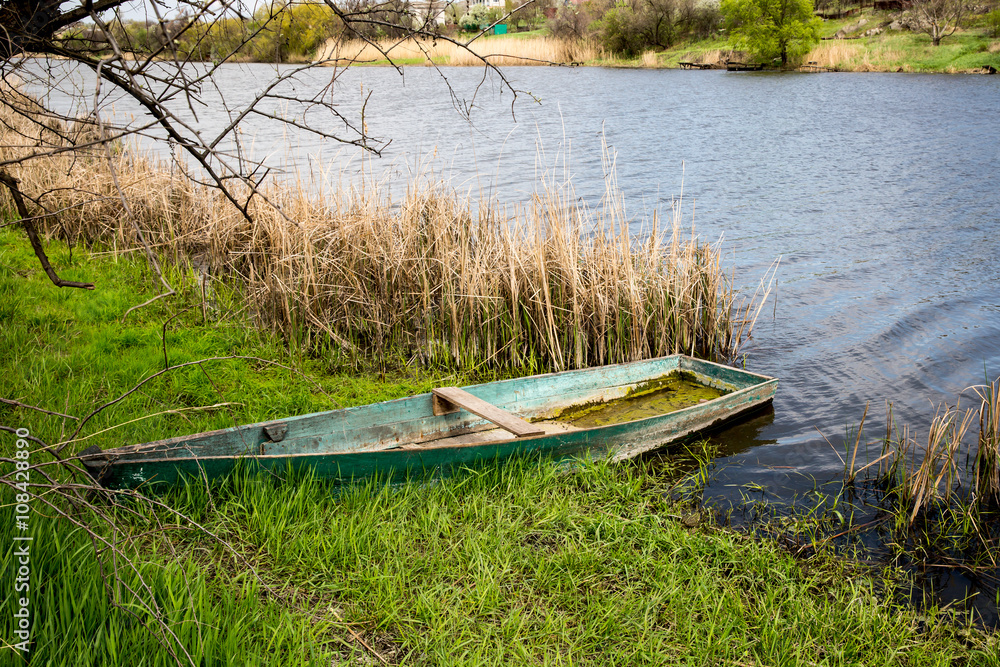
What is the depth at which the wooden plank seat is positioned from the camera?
3.86 metres

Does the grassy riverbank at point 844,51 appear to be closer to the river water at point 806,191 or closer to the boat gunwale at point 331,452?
the river water at point 806,191

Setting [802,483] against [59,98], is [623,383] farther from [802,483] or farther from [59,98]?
[59,98]

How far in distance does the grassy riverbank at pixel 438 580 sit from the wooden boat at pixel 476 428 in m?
0.13

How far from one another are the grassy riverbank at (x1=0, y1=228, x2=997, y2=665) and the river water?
1.07 m

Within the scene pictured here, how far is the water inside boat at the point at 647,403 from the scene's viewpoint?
497cm

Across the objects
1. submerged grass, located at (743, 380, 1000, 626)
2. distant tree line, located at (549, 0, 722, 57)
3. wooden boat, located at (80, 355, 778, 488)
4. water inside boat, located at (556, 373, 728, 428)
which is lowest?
submerged grass, located at (743, 380, 1000, 626)

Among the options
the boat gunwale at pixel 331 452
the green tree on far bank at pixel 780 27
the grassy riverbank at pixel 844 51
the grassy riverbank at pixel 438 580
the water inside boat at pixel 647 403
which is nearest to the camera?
the grassy riverbank at pixel 438 580

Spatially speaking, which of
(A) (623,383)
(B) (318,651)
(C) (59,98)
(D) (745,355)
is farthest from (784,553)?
(C) (59,98)

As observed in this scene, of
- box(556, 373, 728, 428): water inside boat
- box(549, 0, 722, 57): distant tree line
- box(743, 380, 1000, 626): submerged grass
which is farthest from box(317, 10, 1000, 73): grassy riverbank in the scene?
box(743, 380, 1000, 626): submerged grass

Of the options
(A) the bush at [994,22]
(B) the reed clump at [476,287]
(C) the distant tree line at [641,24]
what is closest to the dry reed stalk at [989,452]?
(B) the reed clump at [476,287]

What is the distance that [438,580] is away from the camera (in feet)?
9.97

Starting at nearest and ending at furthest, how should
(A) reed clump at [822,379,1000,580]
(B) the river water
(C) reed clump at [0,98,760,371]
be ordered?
(A) reed clump at [822,379,1000,580] < (C) reed clump at [0,98,760,371] < (B) the river water

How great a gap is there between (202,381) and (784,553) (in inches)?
147

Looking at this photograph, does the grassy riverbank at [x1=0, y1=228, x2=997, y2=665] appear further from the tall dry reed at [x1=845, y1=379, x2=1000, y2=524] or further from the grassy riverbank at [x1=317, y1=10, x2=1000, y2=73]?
the grassy riverbank at [x1=317, y1=10, x2=1000, y2=73]
